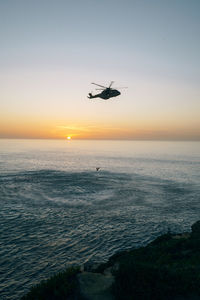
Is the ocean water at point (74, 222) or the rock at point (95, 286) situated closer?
the rock at point (95, 286)

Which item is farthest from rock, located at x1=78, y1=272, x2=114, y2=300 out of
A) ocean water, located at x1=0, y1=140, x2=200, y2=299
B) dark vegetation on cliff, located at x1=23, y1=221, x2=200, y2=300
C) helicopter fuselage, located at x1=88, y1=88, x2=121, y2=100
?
helicopter fuselage, located at x1=88, y1=88, x2=121, y2=100

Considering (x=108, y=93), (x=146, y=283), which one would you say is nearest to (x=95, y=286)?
(x=146, y=283)

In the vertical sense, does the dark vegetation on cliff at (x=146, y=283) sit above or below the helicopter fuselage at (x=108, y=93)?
below

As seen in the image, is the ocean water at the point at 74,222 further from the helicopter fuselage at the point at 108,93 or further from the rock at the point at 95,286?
the helicopter fuselage at the point at 108,93

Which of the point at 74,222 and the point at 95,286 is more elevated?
the point at 95,286

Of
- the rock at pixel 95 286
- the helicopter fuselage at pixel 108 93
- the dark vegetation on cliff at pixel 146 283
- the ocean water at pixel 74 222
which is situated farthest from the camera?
the helicopter fuselage at pixel 108 93

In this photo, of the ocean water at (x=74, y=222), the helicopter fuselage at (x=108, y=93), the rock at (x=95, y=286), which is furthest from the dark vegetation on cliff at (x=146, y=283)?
the helicopter fuselage at (x=108, y=93)

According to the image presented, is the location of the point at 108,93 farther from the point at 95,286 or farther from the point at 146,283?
the point at 146,283

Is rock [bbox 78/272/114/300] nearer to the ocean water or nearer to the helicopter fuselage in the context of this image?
the ocean water

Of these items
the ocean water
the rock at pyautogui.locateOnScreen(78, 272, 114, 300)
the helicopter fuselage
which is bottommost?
the ocean water

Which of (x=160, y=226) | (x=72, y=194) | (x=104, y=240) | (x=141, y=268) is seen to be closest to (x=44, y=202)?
(x=72, y=194)

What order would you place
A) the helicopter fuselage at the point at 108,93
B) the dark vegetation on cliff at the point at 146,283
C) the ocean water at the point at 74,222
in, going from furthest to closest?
the helicopter fuselage at the point at 108,93, the ocean water at the point at 74,222, the dark vegetation on cliff at the point at 146,283

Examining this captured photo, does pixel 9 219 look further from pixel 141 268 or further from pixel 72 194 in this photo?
Result: pixel 141 268
